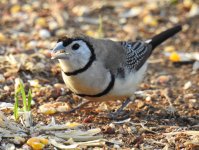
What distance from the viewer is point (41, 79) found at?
20.7ft

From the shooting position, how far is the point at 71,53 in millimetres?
5172

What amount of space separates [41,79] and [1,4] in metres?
2.78

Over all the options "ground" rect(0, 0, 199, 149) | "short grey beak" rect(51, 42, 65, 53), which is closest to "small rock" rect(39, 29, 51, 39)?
"ground" rect(0, 0, 199, 149)

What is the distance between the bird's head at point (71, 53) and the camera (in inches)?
202

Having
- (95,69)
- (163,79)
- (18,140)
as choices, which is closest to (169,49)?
(163,79)

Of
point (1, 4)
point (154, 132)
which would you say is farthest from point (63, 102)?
point (1, 4)

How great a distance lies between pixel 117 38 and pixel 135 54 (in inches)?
76.4

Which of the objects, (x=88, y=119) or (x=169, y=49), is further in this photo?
(x=169, y=49)

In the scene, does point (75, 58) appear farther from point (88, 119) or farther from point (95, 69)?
point (88, 119)

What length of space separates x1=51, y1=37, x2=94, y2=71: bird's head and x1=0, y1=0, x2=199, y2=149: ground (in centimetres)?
50

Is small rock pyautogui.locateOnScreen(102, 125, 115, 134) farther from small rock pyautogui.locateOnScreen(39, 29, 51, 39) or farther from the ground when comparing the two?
small rock pyautogui.locateOnScreen(39, 29, 51, 39)

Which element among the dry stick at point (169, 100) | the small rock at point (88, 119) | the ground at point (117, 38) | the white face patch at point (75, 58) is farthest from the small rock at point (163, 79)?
the white face patch at point (75, 58)

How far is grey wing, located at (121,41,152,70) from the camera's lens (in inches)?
231

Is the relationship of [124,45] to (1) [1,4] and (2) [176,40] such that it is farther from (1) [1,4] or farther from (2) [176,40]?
(1) [1,4]
